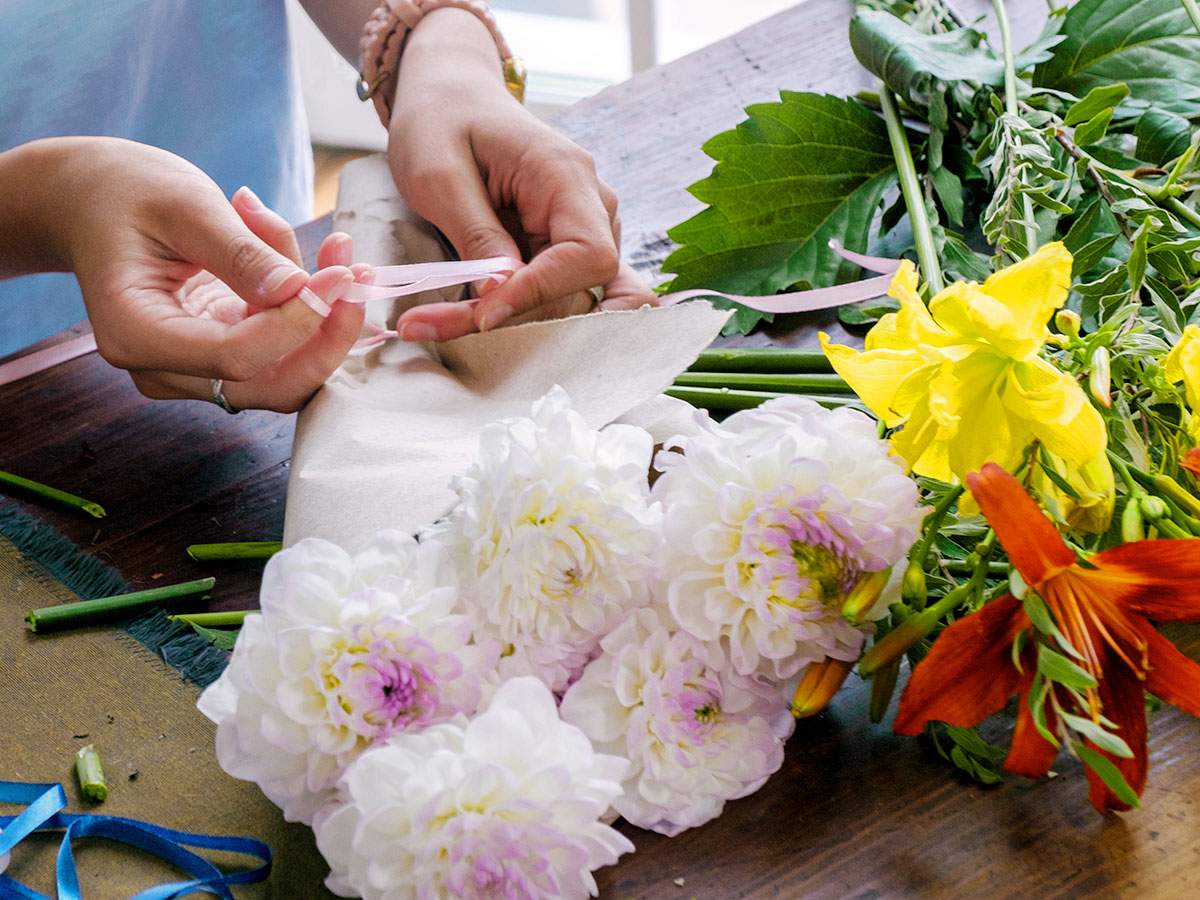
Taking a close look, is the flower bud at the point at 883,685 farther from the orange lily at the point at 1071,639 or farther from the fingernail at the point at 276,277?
the fingernail at the point at 276,277

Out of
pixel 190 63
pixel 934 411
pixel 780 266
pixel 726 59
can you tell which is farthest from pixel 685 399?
pixel 190 63

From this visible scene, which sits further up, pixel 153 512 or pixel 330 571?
pixel 330 571

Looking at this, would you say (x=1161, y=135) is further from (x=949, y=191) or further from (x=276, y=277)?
(x=276, y=277)

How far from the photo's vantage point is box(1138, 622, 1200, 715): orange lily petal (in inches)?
11.6

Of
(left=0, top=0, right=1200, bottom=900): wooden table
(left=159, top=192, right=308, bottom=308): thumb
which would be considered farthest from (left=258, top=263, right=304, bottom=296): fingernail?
(left=0, top=0, right=1200, bottom=900): wooden table

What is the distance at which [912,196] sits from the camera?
1.93 feet

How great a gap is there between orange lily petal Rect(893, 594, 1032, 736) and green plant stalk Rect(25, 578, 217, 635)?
320 millimetres

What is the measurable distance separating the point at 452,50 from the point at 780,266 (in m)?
0.28

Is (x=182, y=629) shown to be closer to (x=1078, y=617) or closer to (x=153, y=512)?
(x=153, y=512)

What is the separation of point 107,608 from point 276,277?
18 centimetres

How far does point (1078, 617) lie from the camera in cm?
29

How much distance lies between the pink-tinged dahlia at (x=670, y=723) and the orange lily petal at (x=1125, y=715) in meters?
0.10

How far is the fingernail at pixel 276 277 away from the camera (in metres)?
0.51

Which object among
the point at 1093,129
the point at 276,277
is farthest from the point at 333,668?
the point at 1093,129
